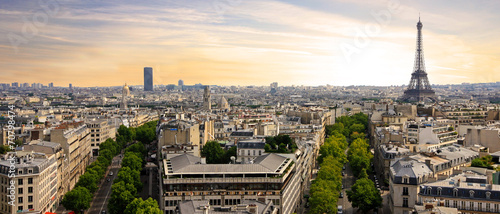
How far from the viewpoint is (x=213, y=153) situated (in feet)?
189

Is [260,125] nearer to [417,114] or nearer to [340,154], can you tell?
[340,154]

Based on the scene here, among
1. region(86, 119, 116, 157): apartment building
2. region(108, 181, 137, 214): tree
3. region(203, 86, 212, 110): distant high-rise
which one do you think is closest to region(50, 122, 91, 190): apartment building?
region(86, 119, 116, 157): apartment building

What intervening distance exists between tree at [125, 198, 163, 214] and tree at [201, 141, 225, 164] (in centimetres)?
1641

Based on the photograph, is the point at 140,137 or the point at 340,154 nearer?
the point at 340,154

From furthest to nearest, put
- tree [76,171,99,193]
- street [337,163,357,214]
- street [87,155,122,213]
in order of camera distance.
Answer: tree [76,171,99,193] → street [87,155,122,213] → street [337,163,357,214]

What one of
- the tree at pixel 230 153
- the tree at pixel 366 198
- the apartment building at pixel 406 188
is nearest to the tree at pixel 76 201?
the tree at pixel 230 153

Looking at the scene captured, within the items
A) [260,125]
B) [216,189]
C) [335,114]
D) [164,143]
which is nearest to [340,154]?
[260,125]

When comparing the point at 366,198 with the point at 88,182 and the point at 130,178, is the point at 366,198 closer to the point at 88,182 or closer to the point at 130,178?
the point at 130,178

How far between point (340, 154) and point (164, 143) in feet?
78.1

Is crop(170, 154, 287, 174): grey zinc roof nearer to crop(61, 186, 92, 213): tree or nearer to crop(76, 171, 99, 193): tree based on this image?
crop(61, 186, 92, 213): tree

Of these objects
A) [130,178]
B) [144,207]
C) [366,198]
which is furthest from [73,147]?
[366,198]

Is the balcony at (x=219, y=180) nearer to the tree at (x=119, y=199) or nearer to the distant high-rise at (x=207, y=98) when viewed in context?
the tree at (x=119, y=199)

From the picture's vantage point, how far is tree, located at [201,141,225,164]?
186ft

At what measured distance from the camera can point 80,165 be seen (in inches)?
2562
